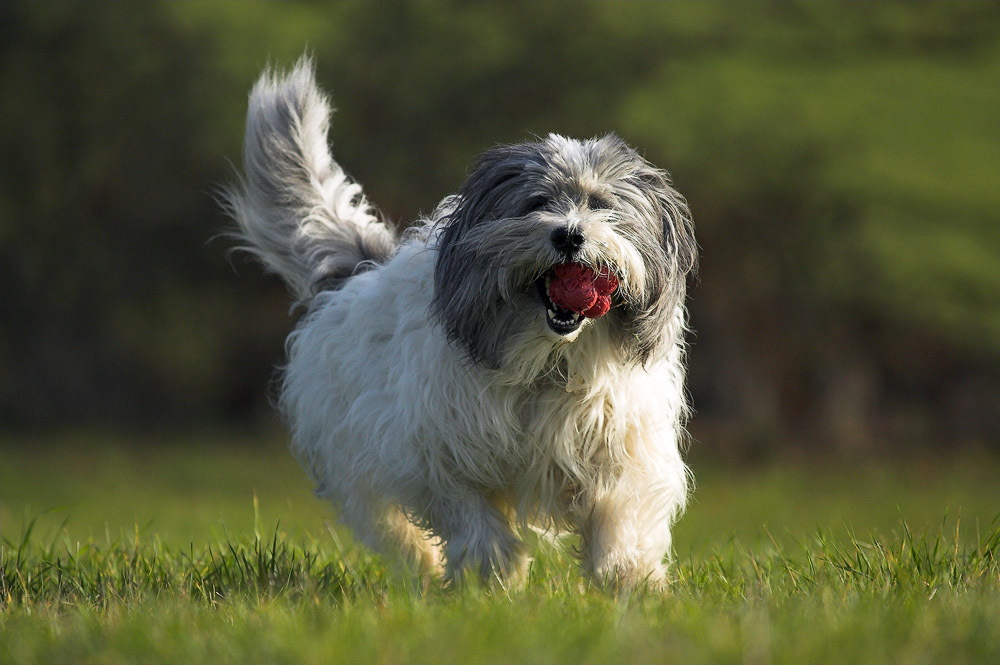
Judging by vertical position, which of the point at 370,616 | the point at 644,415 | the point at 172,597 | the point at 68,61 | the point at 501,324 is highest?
the point at 68,61

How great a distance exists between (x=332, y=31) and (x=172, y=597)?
1350 cm

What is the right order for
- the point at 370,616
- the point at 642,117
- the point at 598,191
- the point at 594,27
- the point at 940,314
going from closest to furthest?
the point at 370,616 < the point at 598,191 < the point at 940,314 < the point at 642,117 < the point at 594,27

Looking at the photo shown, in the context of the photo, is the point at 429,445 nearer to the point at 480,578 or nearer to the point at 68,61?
the point at 480,578

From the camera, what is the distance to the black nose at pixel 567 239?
12.2ft

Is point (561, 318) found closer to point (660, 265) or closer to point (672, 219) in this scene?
point (660, 265)

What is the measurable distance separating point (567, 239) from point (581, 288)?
0.17 metres

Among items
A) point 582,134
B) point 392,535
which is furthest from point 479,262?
point 582,134

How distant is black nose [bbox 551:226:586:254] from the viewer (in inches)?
147

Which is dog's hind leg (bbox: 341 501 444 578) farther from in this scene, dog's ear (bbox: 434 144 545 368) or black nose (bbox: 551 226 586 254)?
black nose (bbox: 551 226 586 254)

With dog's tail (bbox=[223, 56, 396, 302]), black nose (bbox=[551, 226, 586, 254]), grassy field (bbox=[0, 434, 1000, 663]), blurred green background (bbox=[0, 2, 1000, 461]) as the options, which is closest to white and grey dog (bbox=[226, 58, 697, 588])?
black nose (bbox=[551, 226, 586, 254])

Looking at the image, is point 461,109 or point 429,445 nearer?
point 429,445

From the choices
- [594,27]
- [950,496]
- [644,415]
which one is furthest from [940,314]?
[644,415]

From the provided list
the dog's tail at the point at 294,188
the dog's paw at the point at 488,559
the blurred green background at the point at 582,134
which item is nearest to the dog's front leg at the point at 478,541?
the dog's paw at the point at 488,559

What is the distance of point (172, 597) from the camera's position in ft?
13.0
